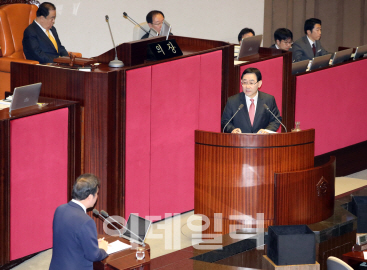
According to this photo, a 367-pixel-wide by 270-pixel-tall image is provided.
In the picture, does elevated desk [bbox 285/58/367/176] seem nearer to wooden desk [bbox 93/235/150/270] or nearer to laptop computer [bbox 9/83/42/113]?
laptop computer [bbox 9/83/42/113]

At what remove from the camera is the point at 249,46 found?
5621mm

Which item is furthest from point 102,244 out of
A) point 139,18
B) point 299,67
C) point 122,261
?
point 139,18

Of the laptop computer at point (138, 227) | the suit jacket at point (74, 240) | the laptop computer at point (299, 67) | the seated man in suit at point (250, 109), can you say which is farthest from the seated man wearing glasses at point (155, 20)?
the suit jacket at point (74, 240)

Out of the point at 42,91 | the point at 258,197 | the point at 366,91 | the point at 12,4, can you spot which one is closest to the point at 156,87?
the point at 42,91

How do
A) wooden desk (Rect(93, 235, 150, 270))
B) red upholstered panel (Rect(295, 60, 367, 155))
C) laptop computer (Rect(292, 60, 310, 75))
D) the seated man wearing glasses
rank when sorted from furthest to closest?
the seated man wearing glasses < red upholstered panel (Rect(295, 60, 367, 155)) < laptop computer (Rect(292, 60, 310, 75)) < wooden desk (Rect(93, 235, 150, 270))

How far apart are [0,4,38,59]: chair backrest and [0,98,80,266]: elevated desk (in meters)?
2.31

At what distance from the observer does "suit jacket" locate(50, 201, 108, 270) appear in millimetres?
2926

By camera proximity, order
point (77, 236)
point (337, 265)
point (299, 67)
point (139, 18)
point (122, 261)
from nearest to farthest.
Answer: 1. point (337, 265)
2. point (77, 236)
3. point (122, 261)
4. point (299, 67)
5. point (139, 18)

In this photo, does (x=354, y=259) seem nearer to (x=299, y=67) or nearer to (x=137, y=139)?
(x=137, y=139)

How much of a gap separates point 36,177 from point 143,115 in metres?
0.92

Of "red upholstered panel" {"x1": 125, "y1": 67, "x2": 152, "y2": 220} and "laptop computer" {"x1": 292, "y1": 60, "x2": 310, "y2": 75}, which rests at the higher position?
"laptop computer" {"x1": 292, "y1": 60, "x2": 310, "y2": 75}

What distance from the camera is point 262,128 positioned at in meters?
4.50

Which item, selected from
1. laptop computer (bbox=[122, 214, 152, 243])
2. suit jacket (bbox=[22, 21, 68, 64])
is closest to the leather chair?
suit jacket (bbox=[22, 21, 68, 64])

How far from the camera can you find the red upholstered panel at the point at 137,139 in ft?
14.2
